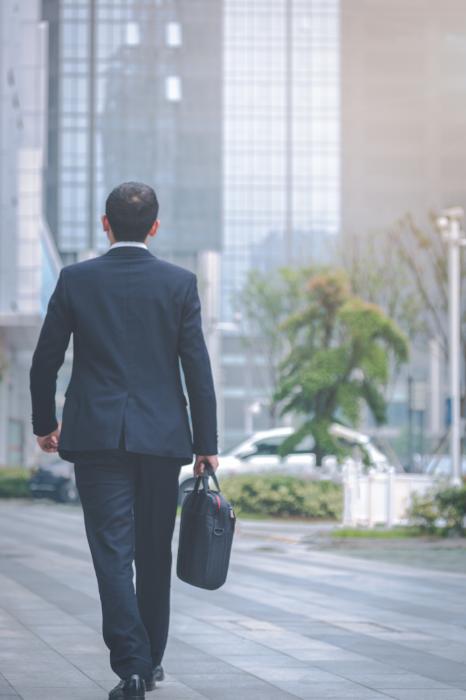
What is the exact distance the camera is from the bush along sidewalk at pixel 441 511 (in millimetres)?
20188

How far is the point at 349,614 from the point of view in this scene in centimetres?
1002

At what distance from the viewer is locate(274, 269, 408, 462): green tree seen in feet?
90.2

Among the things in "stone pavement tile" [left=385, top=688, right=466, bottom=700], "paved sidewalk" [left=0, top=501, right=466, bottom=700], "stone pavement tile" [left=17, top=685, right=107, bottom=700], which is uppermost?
"stone pavement tile" [left=17, top=685, right=107, bottom=700]

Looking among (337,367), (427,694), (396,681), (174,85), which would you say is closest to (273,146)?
(174,85)

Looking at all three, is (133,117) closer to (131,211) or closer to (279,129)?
(279,129)

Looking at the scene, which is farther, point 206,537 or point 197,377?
point 197,377

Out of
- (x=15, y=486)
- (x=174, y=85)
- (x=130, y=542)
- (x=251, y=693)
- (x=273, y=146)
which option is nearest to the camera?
(x=130, y=542)

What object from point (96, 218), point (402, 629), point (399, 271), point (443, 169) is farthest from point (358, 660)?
point (443, 169)

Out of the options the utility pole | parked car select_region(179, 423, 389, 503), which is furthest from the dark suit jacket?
the utility pole

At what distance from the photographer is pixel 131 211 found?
6.05 m

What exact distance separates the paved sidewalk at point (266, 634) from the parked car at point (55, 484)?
69.9ft

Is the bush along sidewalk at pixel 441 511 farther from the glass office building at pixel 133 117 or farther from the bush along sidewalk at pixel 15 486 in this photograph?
the glass office building at pixel 133 117

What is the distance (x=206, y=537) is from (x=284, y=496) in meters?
21.3

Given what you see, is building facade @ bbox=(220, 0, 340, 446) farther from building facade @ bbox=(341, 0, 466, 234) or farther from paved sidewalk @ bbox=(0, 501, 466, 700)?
paved sidewalk @ bbox=(0, 501, 466, 700)
